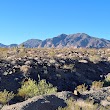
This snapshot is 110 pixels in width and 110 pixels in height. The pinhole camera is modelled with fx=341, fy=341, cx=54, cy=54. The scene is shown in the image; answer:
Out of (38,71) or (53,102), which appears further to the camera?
(38,71)

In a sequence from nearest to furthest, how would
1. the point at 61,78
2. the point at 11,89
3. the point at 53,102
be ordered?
the point at 53,102
the point at 11,89
the point at 61,78

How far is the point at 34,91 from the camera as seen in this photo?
1811 centimetres

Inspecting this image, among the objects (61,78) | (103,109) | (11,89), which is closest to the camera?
(103,109)

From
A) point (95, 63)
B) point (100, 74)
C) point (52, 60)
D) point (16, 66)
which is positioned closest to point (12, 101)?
point (16, 66)

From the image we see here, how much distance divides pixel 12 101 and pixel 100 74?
48.0 ft

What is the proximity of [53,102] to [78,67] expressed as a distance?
15511 millimetres

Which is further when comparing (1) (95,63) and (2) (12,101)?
(1) (95,63)

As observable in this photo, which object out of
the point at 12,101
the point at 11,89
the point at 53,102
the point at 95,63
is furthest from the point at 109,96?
the point at 95,63

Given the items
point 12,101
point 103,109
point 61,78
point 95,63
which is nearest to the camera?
point 103,109

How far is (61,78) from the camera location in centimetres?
2538

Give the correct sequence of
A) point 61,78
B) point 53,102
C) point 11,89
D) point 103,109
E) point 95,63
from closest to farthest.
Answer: point 103,109 < point 53,102 < point 11,89 < point 61,78 < point 95,63

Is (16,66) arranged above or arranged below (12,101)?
above

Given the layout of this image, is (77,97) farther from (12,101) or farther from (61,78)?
(61,78)

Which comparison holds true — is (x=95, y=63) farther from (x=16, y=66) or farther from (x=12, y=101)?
(x=12, y=101)
